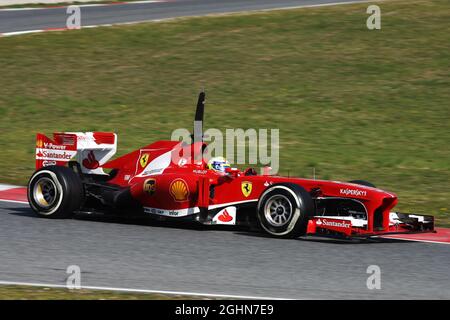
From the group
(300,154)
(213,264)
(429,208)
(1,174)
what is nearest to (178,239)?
Answer: (213,264)

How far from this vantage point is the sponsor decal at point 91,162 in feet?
38.0

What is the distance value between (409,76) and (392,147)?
15.7 ft

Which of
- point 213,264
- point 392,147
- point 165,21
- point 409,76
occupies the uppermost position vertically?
point 165,21

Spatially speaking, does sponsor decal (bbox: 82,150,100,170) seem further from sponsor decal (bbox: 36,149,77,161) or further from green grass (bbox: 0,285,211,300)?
green grass (bbox: 0,285,211,300)

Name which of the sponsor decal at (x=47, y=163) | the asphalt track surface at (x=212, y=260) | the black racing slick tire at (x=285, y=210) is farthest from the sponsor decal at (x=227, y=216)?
the sponsor decal at (x=47, y=163)

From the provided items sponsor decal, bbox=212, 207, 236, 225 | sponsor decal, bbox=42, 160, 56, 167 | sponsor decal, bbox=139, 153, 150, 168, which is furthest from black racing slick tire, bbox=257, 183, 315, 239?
sponsor decal, bbox=42, 160, 56, 167

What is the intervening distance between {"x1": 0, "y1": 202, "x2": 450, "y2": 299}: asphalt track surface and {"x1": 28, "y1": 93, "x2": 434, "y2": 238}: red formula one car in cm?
18

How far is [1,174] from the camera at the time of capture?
14.2 metres

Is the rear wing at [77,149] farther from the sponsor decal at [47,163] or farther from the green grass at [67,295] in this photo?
the green grass at [67,295]

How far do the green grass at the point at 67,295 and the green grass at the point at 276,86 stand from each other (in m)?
5.96

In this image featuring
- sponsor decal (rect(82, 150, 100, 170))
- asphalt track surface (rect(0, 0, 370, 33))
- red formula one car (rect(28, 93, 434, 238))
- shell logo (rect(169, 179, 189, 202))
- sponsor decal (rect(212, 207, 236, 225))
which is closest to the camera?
red formula one car (rect(28, 93, 434, 238))

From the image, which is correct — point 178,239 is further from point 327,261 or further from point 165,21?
point 165,21

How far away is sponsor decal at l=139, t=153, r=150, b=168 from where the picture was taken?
11.0m

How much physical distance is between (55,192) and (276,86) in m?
10.6
